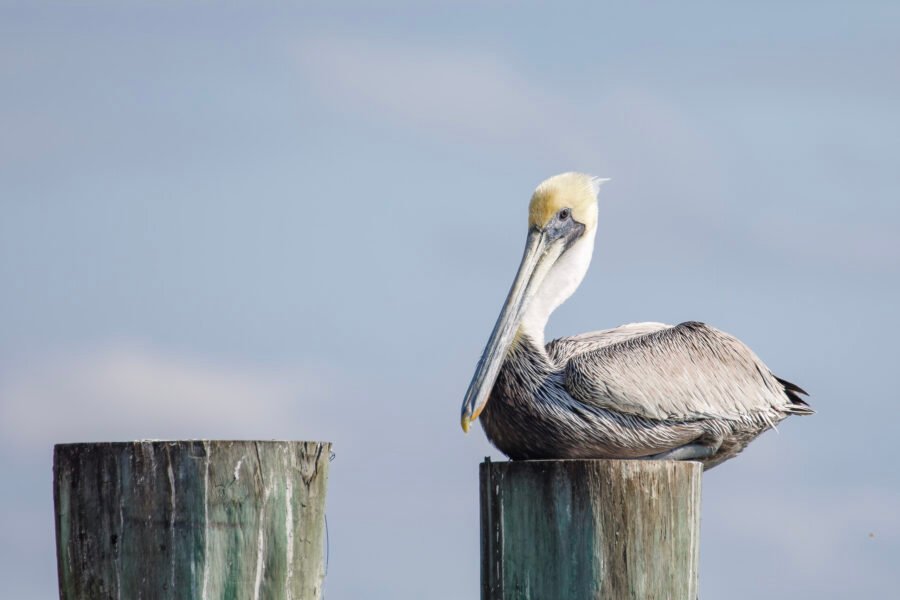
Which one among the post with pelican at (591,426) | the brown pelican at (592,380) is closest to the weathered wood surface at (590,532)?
the post with pelican at (591,426)

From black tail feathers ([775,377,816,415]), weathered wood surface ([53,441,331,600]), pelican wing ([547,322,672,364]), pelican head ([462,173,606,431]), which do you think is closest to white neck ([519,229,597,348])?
pelican head ([462,173,606,431])

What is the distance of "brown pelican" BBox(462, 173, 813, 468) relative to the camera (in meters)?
5.90

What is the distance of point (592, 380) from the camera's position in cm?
590

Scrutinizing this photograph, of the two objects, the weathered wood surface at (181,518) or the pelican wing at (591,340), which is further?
the pelican wing at (591,340)

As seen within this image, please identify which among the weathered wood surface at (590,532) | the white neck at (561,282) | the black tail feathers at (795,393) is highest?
the white neck at (561,282)

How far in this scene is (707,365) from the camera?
252 inches

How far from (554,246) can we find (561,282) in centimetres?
19

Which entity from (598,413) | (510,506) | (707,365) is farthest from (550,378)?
(510,506)

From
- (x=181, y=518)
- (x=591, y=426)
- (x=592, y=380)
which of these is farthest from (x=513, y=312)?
(x=181, y=518)

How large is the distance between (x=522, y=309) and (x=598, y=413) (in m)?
0.77

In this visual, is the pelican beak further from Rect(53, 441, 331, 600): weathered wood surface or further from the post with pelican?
Rect(53, 441, 331, 600): weathered wood surface

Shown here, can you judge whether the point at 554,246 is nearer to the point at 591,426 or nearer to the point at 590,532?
the point at 591,426

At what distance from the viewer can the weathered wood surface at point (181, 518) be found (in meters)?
4.09

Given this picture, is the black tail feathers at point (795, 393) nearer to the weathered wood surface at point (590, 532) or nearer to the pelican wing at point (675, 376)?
the pelican wing at point (675, 376)
